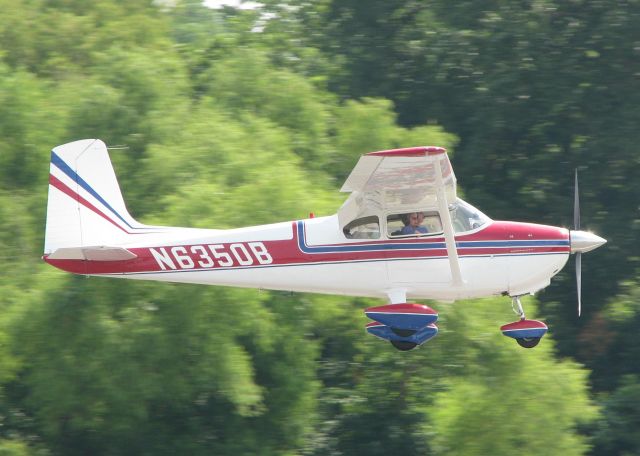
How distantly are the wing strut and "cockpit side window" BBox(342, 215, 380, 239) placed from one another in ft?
2.53

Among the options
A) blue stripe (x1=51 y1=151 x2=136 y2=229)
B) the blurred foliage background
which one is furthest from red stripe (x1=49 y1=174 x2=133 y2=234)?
the blurred foliage background

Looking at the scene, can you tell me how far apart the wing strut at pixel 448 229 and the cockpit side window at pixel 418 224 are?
21 cm

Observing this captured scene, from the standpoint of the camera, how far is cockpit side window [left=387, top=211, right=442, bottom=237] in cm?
1376

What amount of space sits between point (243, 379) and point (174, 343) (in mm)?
960

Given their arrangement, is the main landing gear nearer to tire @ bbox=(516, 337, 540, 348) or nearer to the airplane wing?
tire @ bbox=(516, 337, 540, 348)

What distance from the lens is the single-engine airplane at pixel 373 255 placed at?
13.7 metres

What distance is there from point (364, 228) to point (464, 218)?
107cm

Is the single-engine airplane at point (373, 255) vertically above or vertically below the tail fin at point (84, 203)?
below

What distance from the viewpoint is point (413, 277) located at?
543 inches

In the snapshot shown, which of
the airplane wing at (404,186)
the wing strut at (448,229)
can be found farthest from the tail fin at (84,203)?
the wing strut at (448,229)

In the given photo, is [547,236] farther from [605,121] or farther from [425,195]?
[605,121]

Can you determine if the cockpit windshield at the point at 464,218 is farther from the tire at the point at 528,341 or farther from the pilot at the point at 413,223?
the tire at the point at 528,341

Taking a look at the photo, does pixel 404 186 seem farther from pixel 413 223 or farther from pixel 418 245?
pixel 418 245

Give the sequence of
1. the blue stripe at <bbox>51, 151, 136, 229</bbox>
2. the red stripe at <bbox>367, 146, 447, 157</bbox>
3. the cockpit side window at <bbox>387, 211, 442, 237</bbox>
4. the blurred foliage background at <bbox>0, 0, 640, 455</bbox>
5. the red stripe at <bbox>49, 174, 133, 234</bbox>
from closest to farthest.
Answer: the red stripe at <bbox>367, 146, 447, 157</bbox>
the cockpit side window at <bbox>387, 211, 442, 237</bbox>
the red stripe at <bbox>49, 174, 133, 234</bbox>
the blue stripe at <bbox>51, 151, 136, 229</bbox>
the blurred foliage background at <bbox>0, 0, 640, 455</bbox>
